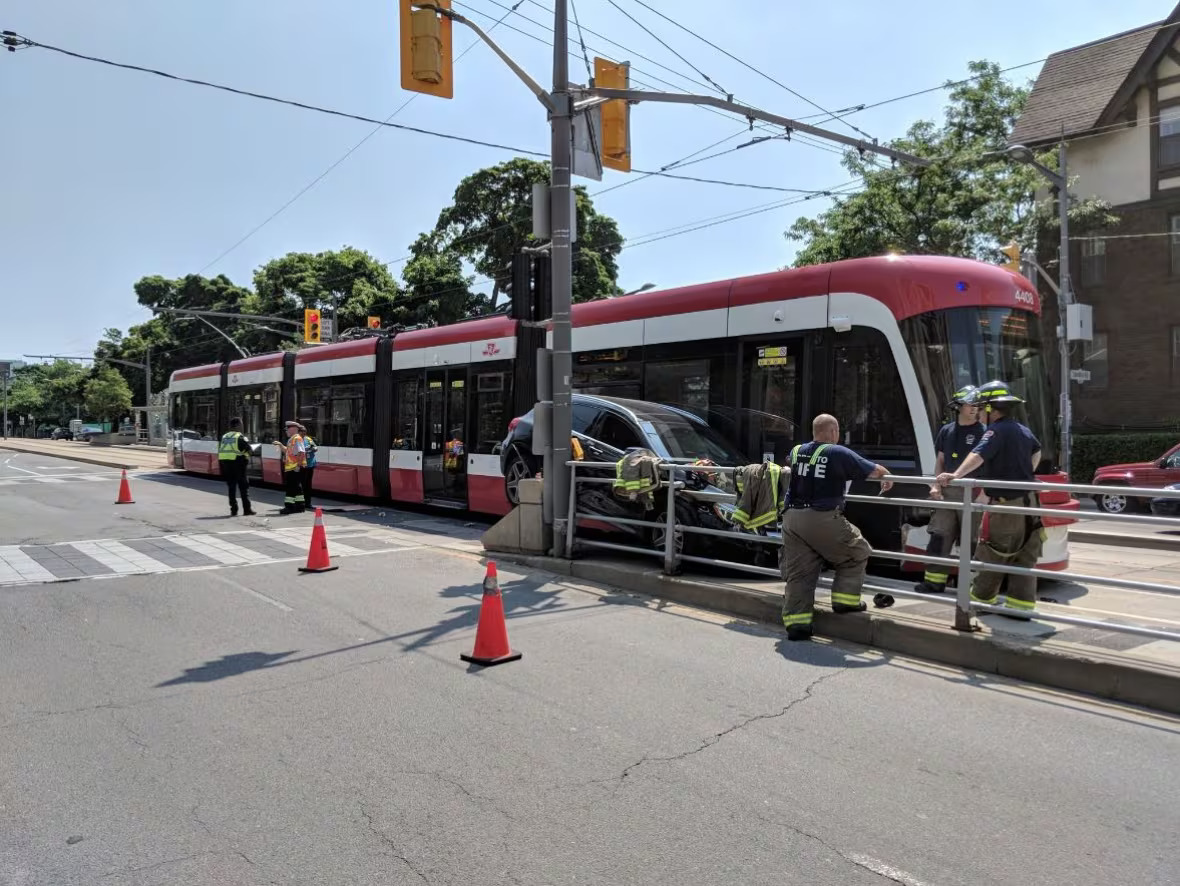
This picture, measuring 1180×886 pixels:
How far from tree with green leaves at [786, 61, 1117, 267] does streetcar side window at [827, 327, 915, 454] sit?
42.2 feet

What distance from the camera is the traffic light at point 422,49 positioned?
8.58 meters

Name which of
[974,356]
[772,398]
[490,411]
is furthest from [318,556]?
[974,356]

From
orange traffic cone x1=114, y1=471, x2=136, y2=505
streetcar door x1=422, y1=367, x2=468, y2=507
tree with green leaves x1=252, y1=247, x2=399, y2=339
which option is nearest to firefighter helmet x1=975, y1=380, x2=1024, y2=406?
streetcar door x1=422, y1=367, x2=468, y2=507

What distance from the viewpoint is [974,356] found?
843 cm

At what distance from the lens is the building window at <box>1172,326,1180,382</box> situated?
80.1 ft

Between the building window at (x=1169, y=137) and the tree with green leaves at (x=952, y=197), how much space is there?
5.20m

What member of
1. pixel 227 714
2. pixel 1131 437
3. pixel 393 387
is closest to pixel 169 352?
pixel 393 387

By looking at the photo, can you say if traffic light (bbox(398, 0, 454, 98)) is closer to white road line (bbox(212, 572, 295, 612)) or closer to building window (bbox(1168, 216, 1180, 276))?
white road line (bbox(212, 572, 295, 612))

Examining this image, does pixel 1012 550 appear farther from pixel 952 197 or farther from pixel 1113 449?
pixel 1113 449

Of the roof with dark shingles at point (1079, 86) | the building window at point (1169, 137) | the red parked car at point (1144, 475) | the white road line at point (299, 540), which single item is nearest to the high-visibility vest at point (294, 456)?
the white road line at point (299, 540)

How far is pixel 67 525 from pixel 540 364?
9245mm

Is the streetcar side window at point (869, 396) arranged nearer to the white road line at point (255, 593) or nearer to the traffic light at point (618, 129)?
the traffic light at point (618, 129)

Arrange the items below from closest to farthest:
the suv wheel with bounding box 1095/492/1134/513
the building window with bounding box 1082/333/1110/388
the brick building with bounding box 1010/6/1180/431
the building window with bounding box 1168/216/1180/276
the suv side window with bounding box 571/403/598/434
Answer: the suv side window with bounding box 571/403/598/434 → the suv wheel with bounding box 1095/492/1134/513 → the building window with bounding box 1168/216/1180/276 → the brick building with bounding box 1010/6/1180/431 → the building window with bounding box 1082/333/1110/388

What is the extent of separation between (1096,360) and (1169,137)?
690 cm
